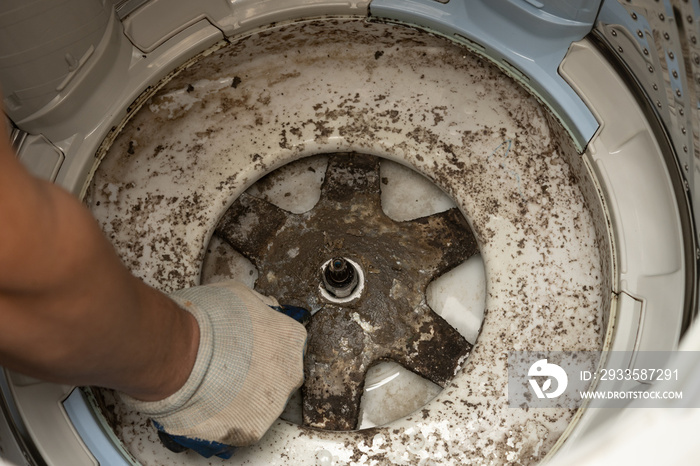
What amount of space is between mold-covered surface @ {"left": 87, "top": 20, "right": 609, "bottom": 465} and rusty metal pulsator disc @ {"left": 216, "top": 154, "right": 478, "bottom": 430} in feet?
0.16

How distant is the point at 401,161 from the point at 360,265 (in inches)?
10.7

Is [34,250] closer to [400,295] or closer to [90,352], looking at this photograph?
[90,352]

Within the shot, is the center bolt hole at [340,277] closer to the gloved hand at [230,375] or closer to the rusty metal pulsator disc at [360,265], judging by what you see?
the rusty metal pulsator disc at [360,265]

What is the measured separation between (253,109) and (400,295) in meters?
0.56

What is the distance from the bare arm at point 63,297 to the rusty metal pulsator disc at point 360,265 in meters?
0.57

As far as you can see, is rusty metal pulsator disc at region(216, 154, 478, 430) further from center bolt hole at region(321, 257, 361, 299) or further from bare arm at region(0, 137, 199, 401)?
bare arm at region(0, 137, 199, 401)

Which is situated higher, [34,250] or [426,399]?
[34,250]

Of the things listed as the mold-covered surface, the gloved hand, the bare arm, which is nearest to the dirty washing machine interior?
the mold-covered surface

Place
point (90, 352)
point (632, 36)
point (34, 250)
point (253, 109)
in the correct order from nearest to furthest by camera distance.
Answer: point (34, 250)
point (90, 352)
point (632, 36)
point (253, 109)

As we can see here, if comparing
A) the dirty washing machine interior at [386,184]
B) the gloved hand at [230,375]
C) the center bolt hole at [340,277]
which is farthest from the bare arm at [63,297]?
the center bolt hole at [340,277]

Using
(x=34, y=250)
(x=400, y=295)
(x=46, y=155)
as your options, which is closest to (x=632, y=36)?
(x=400, y=295)

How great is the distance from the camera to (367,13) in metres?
1.20

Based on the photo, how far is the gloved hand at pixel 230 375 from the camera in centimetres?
94

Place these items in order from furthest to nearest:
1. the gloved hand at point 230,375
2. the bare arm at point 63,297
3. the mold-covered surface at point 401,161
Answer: the mold-covered surface at point 401,161 → the gloved hand at point 230,375 → the bare arm at point 63,297
